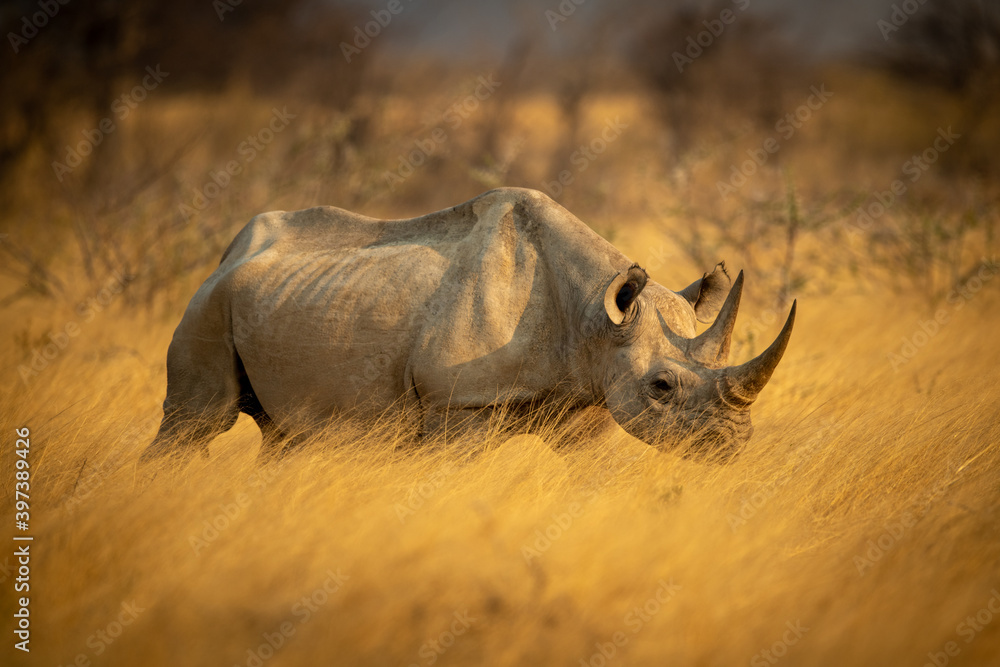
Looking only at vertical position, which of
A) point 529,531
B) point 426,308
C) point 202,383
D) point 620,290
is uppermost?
point 202,383

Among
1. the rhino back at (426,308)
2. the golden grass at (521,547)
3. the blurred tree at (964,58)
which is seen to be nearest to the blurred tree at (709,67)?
the blurred tree at (964,58)

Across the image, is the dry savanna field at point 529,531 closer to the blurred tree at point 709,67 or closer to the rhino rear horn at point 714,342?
the rhino rear horn at point 714,342

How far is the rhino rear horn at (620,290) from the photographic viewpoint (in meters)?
4.76

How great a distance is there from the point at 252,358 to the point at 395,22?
1510cm

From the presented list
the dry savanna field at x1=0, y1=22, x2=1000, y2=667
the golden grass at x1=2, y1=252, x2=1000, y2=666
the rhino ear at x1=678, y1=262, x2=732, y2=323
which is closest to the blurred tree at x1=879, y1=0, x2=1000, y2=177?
the dry savanna field at x1=0, y1=22, x2=1000, y2=667

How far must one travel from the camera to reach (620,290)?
5.04 metres

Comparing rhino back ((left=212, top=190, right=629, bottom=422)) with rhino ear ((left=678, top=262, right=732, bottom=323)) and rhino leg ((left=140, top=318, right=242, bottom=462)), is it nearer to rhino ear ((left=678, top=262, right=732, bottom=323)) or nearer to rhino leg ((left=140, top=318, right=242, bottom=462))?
rhino leg ((left=140, top=318, right=242, bottom=462))

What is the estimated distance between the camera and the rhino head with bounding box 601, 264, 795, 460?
466cm

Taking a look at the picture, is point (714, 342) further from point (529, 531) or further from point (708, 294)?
point (529, 531)

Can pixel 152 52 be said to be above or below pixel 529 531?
above

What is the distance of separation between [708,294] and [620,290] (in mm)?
756

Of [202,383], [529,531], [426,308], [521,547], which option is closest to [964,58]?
[426,308]

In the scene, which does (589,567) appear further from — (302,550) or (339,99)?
(339,99)

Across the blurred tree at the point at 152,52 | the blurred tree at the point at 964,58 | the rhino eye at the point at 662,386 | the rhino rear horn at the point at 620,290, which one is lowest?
the blurred tree at the point at 964,58
